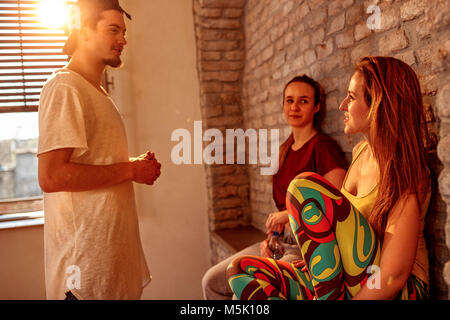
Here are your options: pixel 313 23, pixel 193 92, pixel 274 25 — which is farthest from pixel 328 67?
pixel 193 92

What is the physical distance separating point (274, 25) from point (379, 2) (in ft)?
3.67

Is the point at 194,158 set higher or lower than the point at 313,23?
lower

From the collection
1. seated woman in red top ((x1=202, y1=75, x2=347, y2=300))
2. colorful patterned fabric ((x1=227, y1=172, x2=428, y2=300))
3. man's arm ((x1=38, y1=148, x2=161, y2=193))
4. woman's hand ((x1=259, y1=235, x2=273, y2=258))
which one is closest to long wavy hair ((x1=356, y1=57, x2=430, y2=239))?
colorful patterned fabric ((x1=227, y1=172, x2=428, y2=300))

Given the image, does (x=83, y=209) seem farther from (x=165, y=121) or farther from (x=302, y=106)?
(x=165, y=121)

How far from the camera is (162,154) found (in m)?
2.83

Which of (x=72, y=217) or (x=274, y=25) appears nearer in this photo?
(x=72, y=217)

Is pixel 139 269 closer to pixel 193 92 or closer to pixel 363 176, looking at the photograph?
pixel 363 176

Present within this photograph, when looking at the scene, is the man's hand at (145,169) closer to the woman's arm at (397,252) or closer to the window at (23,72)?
the woman's arm at (397,252)

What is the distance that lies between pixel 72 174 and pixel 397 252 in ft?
3.62

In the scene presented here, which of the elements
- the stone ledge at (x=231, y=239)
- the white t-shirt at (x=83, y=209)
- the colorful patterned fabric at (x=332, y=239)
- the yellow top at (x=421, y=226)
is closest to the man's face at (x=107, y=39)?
the white t-shirt at (x=83, y=209)

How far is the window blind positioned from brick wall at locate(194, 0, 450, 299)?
45.6 inches

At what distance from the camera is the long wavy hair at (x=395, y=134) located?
118 cm

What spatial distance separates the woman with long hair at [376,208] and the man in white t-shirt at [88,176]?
533 millimetres

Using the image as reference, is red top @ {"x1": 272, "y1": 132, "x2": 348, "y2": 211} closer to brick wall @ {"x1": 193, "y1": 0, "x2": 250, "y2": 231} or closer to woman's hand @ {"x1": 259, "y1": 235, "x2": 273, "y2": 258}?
woman's hand @ {"x1": 259, "y1": 235, "x2": 273, "y2": 258}
